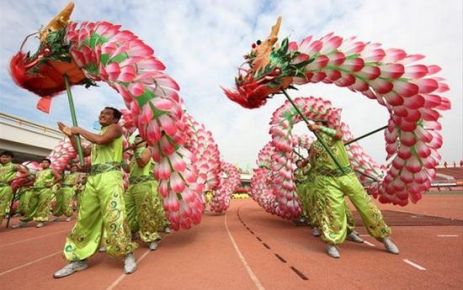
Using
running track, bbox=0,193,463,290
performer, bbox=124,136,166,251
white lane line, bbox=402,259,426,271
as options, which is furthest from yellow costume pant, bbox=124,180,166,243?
white lane line, bbox=402,259,426,271

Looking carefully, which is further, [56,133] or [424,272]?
[56,133]

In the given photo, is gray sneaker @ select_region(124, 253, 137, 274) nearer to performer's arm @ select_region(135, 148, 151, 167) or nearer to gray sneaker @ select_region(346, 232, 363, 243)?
performer's arm @ select_region(135, 148, 151, 167)

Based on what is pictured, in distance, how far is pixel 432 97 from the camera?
4.71 meters

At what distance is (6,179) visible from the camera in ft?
25.9

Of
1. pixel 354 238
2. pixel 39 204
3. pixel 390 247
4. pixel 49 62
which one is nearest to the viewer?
pixel 49 62

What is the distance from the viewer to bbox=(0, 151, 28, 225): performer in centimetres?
773

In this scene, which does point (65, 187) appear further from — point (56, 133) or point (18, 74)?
point (56, 133)

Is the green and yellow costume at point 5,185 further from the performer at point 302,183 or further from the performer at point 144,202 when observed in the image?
the performer at point 302,183

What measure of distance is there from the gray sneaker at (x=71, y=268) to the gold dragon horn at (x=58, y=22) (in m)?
2.81

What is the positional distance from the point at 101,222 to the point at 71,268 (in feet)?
1.94

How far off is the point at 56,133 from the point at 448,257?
77.4 ft

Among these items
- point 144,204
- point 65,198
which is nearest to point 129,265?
point 144,204

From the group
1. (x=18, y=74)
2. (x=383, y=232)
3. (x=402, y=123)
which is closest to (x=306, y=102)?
(x=402, y=123)

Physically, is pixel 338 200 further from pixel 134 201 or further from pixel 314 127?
pixel 134 201
